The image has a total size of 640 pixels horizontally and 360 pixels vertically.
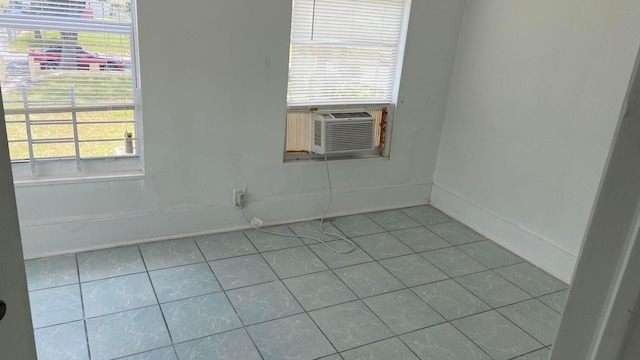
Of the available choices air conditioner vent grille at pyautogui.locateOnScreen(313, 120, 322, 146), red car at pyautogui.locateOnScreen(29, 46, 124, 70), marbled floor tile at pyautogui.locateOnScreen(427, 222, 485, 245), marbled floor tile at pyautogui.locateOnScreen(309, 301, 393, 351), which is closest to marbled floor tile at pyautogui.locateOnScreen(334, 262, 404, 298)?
marbled floor tile at pyautogui.locateOnScreen(309, 301, 393, 351)

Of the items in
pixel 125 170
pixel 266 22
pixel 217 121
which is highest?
pixel 266 22

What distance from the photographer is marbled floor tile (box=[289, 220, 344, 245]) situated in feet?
10.7

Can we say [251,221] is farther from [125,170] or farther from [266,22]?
[266,22]

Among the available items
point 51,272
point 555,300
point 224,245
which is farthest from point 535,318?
point 51,272

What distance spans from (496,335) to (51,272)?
2.44 meters

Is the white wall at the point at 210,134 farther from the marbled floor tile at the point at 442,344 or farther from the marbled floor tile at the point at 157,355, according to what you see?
the marbled floor tile at the point at 442,344

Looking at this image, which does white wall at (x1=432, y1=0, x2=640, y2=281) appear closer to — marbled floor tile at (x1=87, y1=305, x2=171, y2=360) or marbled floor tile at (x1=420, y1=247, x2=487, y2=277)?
marbled floor tile at (x1=420, y1=247, x2=487, y2=277)

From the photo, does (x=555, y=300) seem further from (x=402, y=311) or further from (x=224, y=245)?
(x=224, y=245)

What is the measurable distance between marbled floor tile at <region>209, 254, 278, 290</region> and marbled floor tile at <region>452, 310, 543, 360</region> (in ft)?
3.64

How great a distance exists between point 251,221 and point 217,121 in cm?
77

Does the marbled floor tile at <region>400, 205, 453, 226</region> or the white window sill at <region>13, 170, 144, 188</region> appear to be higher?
the white window sill at <region>13, 170, 144, 188</region>

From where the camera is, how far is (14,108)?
98.1 inches

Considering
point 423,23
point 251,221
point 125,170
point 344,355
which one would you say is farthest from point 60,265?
point 423,23

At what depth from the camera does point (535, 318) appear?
99.7 inches
